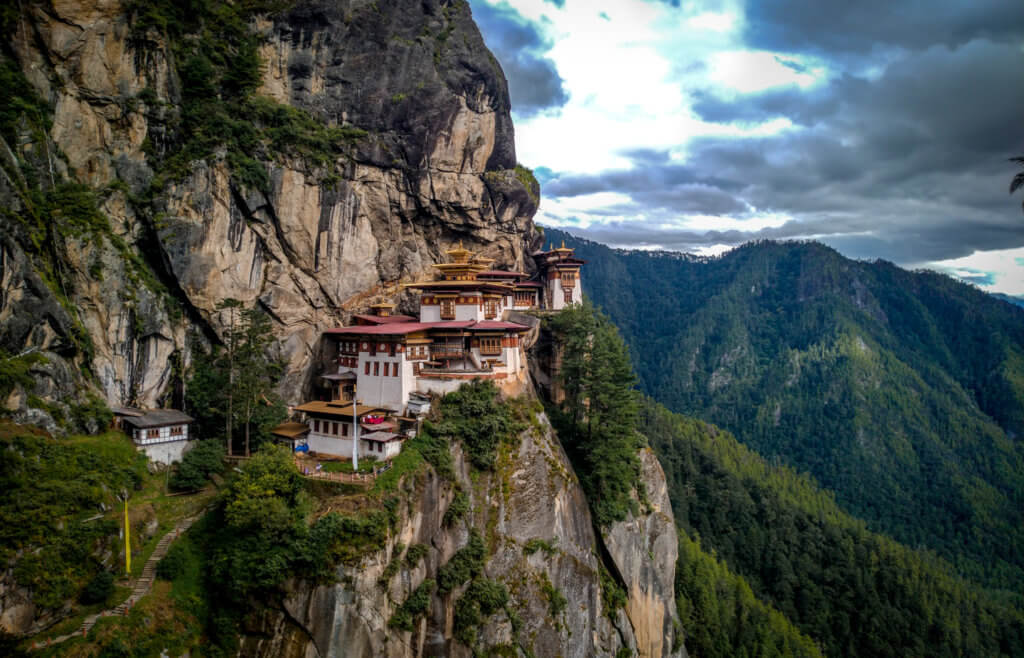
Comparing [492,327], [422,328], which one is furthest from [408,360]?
[492,327]

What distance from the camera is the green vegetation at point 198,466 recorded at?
35.4m

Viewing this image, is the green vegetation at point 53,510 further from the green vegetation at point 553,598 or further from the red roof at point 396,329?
the green vegetation at point 553,598

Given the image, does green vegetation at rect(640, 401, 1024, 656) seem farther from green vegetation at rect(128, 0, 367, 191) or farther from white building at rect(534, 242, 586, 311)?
green vegetation at rect(128, 0, 367, 191)

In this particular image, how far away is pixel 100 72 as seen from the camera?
39.6 meters

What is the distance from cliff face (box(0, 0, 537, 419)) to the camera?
36.8m

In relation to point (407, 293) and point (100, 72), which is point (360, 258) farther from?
point (100, 72)

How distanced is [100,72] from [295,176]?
14.1 meters

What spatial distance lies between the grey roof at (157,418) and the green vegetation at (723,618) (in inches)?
1849

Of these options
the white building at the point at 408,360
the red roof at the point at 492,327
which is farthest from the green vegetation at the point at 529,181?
the red roof at the point at 492,327

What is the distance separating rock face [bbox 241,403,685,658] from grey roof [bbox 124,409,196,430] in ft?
49.7

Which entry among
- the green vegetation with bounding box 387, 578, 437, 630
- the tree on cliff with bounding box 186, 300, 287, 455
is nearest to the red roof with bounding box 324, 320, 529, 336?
the tree on cliff with bounding box 186, 300, 287, 455

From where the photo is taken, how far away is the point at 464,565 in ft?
111

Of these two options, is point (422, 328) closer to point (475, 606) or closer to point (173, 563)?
point (475, 606)

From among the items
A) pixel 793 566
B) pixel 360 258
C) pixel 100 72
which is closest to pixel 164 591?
pixel 360 258
